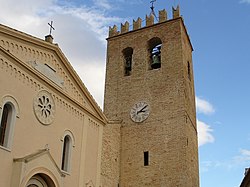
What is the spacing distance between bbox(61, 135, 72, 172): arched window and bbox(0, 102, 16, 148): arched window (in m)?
3.26

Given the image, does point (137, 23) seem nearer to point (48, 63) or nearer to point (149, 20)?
point (149, 20)

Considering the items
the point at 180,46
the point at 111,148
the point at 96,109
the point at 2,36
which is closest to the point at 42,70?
the point at 2,36

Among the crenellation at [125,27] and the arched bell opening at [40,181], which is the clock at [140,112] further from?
the arched bell opening at [40,181]

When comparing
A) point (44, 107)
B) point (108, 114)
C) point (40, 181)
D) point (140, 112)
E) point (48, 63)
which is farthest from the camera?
point (108, 114)

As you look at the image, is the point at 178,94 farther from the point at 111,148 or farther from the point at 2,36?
the point at 2,36

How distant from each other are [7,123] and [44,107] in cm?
199

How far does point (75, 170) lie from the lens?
1502cm

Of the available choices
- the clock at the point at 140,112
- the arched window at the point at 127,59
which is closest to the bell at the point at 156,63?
the arched window at the point at 127,59

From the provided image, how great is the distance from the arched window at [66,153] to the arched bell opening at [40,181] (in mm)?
1246

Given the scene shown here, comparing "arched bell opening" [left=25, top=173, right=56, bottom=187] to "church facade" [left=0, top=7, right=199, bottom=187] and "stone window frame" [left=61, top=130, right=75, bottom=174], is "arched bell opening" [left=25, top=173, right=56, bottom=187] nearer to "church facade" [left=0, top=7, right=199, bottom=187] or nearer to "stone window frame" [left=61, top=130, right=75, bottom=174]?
"church facade" [left=0, top=7, right=199, bottom=187]

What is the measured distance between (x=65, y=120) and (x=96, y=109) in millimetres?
2480

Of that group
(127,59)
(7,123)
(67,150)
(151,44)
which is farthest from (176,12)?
(7,123)

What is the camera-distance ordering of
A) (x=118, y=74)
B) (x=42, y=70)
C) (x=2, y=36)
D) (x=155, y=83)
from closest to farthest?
(x=2, y=36) → (x=42, y=70) → (x=155, y=83) → (x=118, y=74)

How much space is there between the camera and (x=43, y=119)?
13617 mm
